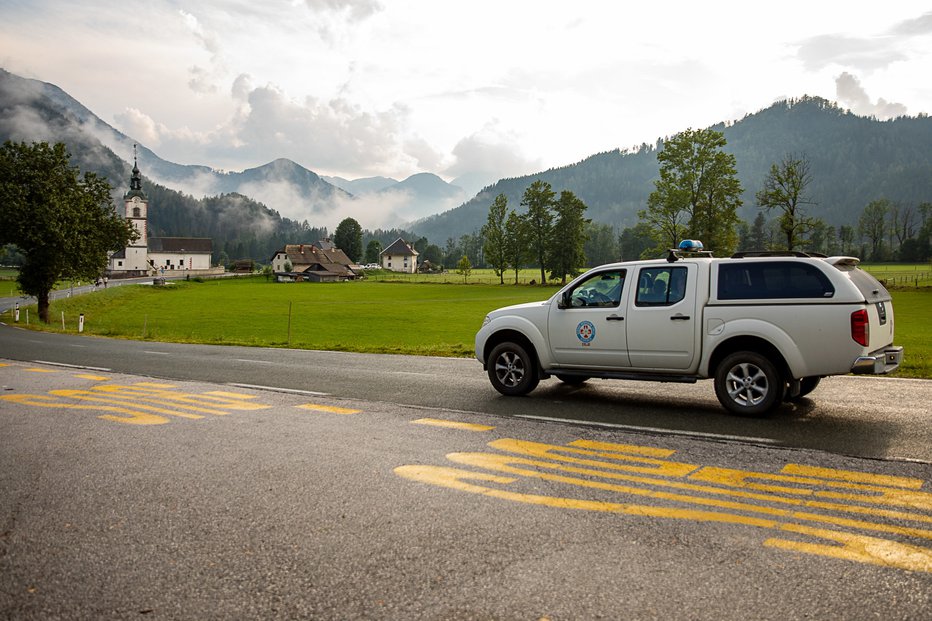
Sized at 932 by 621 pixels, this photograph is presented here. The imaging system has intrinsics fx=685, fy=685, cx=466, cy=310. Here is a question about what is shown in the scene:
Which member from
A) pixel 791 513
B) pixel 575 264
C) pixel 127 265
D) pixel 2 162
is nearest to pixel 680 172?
pixel 575 264

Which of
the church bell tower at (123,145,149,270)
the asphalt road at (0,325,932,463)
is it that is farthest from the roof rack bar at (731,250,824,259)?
the church bell tower at (123,145,149,270)

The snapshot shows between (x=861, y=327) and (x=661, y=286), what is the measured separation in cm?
251

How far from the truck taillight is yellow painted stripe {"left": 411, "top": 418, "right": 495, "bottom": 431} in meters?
4.51

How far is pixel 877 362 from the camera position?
8234mm

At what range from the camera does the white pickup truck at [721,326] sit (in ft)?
27.5

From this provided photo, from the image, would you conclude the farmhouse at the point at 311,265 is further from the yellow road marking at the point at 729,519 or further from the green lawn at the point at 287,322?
the yellow road marking at the point at 729,519

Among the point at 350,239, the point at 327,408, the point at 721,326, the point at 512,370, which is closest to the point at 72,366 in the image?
the point at 327,408

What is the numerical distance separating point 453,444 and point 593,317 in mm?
3502

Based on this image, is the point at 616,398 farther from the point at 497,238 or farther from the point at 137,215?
the point at 137,215

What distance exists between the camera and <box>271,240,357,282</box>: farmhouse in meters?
141

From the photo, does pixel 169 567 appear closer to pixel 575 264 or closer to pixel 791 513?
pixel 791 513

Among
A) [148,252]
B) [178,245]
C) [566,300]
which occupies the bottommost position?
[566,300]

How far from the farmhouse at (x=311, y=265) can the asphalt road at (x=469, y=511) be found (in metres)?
133

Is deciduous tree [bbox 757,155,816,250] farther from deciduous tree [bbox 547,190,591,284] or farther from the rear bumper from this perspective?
the rear bumper
